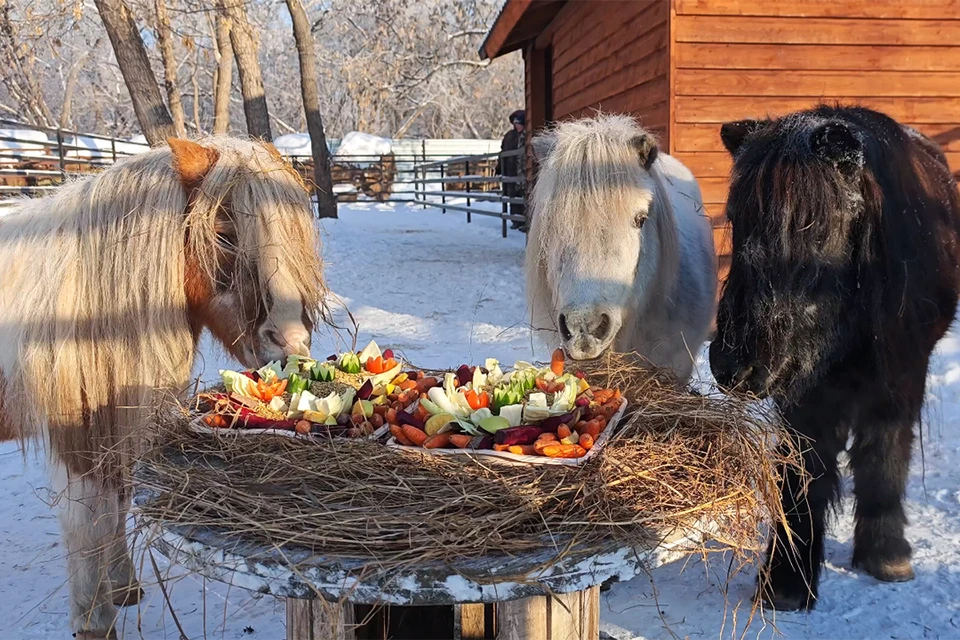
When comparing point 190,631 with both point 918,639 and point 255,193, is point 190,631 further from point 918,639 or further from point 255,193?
point 918,639

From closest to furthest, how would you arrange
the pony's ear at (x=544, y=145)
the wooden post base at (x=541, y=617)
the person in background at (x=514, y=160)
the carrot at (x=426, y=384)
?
the wooden post base at (x=541, y=617) < the carrot at (x=426, y=384) < the pony's ear at (x=544, y=145) < the person in background at (x=514, y=160)

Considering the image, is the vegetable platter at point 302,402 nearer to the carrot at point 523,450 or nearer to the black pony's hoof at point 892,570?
the carrot at point 523,450

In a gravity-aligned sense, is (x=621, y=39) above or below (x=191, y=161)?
above

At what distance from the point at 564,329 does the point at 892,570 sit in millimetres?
1703

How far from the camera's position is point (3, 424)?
109 inches

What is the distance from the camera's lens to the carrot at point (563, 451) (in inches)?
61.8

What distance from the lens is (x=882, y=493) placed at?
280 centimetres

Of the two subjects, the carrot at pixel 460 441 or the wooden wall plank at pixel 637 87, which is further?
the wooden wall plank at pixel 637 87

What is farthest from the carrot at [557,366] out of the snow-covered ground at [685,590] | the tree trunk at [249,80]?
the tree trunk at [249,80]

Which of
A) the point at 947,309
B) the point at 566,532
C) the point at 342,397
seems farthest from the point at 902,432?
the point at 342,397

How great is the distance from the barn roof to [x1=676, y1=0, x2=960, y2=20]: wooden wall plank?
3540mm

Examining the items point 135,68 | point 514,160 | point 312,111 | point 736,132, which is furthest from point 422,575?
point 312,111

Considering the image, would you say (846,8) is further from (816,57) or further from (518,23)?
(518,23)

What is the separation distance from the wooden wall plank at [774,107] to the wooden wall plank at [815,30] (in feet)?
1.69
